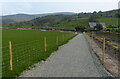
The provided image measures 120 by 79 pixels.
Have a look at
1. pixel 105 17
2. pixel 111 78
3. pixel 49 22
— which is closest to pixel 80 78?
pixel 111 78

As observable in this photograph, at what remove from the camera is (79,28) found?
13388 cm

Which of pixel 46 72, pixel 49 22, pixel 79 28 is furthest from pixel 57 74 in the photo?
pixel 49 22

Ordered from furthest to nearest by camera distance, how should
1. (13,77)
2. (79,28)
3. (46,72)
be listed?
(79,28) → (46,72) → (13,77)

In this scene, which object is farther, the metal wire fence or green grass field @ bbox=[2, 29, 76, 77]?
green grass field @ bbox=[2, 29, 76, 77]

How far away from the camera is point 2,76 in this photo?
24.3 feet

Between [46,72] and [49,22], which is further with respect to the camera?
[49,22]

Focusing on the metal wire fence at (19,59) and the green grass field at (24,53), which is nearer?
the metal wire fence at (19,59)

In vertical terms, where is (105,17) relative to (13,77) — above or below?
above

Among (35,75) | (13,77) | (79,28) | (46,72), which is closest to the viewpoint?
(13,77)

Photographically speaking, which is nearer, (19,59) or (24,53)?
(19,59)

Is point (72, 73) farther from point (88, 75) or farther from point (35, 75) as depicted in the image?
point (35, 75)

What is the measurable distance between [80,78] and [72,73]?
2.73 feet

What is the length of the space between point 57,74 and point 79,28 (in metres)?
127

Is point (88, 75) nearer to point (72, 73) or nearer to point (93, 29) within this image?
point (72, 73)
